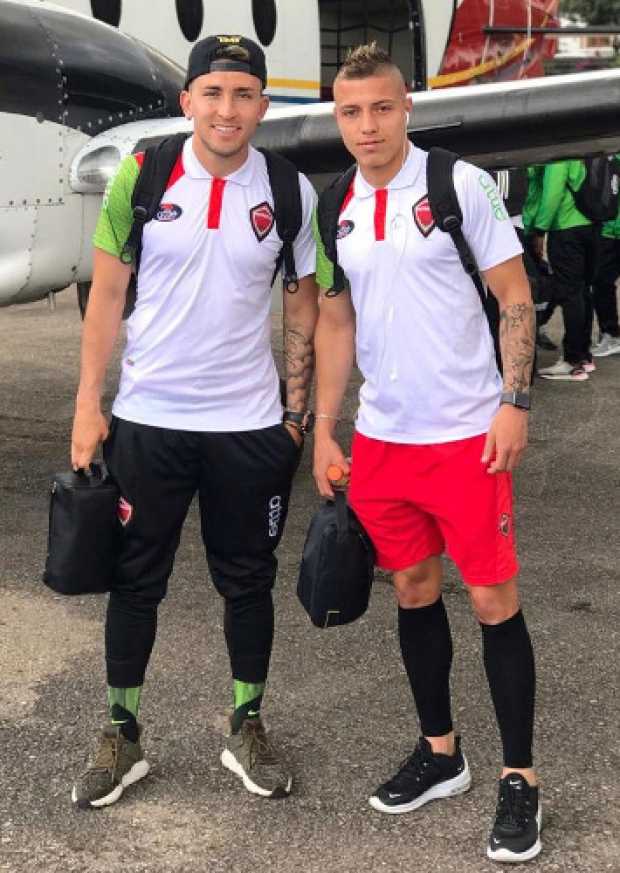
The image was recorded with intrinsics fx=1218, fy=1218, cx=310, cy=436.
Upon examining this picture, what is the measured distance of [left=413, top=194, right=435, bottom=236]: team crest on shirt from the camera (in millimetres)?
2865

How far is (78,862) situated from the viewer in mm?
2900

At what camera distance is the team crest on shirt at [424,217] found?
9.40 feet

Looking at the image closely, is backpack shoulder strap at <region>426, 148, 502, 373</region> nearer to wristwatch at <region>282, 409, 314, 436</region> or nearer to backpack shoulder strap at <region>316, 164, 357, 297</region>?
backpack shoulder strap at <region>316, 164, 357, 297</region>

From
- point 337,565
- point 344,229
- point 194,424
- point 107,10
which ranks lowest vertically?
point 337,565

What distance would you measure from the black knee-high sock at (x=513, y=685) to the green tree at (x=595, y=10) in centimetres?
5669

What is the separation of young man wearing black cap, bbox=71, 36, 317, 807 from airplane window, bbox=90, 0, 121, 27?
14.3ft

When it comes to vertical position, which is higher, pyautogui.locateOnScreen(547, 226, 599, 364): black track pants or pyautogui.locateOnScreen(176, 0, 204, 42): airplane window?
pyautogui.locateOnScreen(176, 0, 204, 42): airplane window

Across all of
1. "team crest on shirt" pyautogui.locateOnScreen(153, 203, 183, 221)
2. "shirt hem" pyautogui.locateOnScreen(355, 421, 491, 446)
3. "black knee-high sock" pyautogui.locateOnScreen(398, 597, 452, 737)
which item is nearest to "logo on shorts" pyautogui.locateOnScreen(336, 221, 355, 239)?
"team crest on shirt" pyautogui.locateOnScreen(153, 203, 183, 221)

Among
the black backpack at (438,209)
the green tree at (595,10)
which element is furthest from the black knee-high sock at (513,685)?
the green tree at (595,10)

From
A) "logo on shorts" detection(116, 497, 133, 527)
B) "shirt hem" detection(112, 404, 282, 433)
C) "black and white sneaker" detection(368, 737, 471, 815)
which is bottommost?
"black and white sneaker" detection(368, 737, 471, 815)

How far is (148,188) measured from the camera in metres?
3.04

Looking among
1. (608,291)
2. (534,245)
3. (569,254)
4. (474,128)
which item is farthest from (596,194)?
(474,128)

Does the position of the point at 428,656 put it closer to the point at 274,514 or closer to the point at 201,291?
the point at 274,514

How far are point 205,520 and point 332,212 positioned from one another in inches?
34.7
